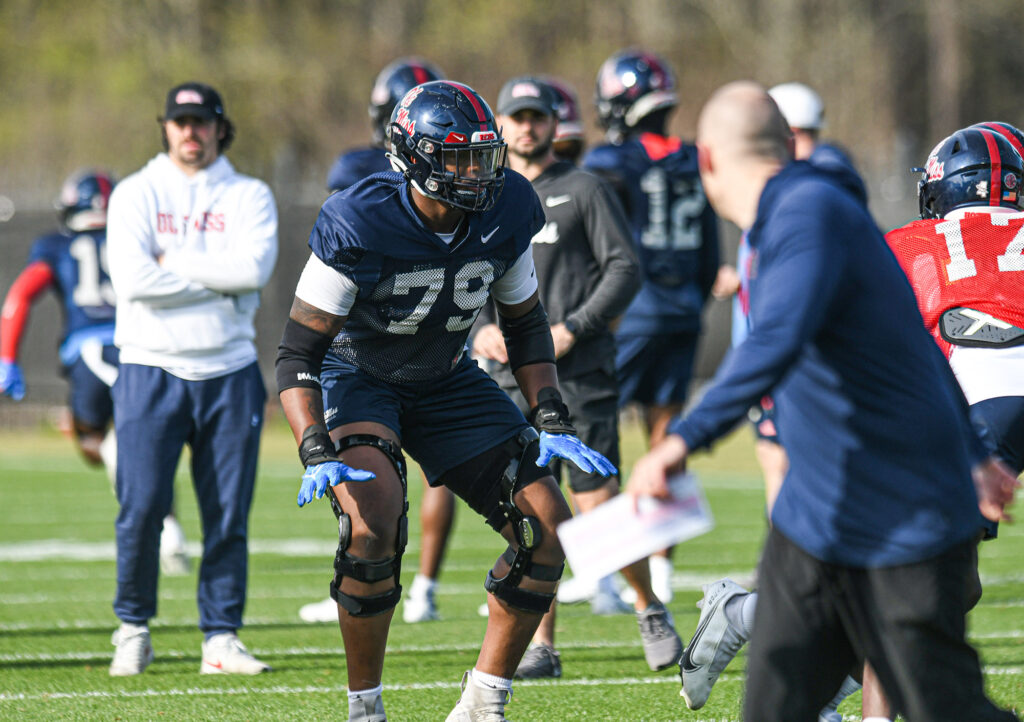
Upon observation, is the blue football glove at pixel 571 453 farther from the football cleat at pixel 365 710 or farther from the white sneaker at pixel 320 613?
the white sneaker at pixel 320 613

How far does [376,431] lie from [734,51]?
24.4 meters

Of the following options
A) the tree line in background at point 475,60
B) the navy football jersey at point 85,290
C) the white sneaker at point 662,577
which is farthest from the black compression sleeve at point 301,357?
the tree line in background at point 475,60

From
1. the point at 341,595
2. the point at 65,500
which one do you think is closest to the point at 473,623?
the point at 341,595

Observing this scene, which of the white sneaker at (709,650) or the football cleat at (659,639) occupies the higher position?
the white sneaker at (709,650)

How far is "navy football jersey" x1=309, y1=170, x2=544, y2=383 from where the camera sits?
4.38 metres

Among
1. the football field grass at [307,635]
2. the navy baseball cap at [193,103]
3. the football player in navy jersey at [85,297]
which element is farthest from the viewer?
the football player in navy jersey at [85,297]

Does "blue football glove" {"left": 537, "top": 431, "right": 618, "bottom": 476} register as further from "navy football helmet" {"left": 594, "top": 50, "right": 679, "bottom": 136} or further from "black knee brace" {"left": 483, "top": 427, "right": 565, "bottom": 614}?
"navy football helmet" {"left": 594, "top": 50, "right": 679, "bottom": 136}

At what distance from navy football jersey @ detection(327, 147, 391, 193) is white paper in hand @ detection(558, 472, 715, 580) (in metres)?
Answer: 3.61

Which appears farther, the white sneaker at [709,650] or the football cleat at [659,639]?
the football cleat at [659,639]

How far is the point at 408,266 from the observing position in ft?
14.6

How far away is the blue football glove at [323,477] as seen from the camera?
417 centimetres

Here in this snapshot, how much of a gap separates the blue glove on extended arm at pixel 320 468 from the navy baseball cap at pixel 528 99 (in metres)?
2.30

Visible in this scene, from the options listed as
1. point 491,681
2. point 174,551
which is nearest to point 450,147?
point 491,681

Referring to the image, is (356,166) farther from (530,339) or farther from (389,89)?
(530,339)
